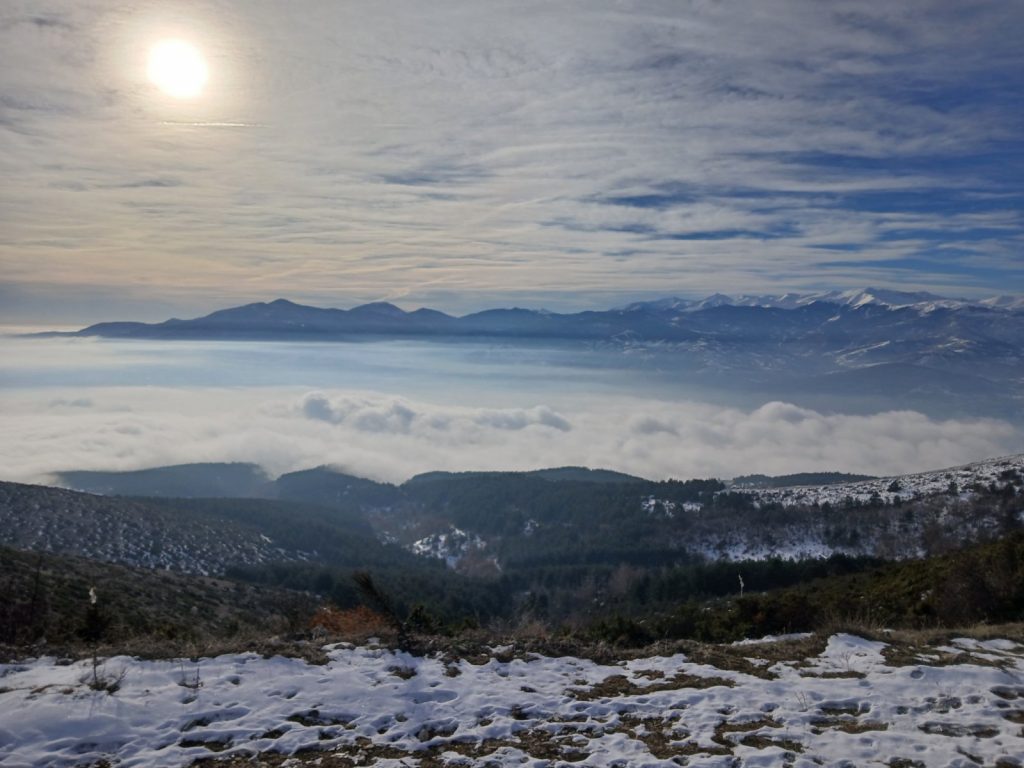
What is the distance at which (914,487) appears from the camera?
394 feet

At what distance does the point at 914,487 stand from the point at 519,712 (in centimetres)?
13631

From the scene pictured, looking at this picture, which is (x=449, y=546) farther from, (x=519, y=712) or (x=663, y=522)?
(x=519, y=712)

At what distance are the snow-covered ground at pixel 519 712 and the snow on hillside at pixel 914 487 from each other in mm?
116744

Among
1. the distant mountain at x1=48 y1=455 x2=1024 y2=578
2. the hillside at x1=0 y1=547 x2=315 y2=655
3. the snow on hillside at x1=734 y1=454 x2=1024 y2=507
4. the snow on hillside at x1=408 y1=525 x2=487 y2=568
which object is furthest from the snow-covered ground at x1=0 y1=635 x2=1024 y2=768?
the snow on hillside at x1=408 y1=525 x2=487 y2=568

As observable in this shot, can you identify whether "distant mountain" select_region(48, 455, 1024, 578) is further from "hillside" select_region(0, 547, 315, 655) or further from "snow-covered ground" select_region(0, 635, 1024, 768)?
"snow-covered ground" select_region(0, 635, 1024, 768)

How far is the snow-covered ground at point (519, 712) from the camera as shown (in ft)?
26.4

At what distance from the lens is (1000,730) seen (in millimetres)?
8367

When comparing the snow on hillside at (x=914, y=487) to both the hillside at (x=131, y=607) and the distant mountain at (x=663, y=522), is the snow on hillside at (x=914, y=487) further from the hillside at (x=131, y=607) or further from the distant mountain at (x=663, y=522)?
the hillside at (x=131, y=607)

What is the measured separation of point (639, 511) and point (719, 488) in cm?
2289

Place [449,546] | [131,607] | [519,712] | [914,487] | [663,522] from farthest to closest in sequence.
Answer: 1. [449,546]
2. [663,522]
3. [914,487]
4. [131,607]
5. [519,712]

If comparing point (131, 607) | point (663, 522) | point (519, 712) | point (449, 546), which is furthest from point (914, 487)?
point (519, 712)

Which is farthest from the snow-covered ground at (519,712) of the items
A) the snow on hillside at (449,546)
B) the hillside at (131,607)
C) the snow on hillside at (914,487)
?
the snow on hillside at (449,546)

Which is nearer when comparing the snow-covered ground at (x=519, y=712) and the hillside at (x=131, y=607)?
the snow-covered ground at (x=519, y=712)

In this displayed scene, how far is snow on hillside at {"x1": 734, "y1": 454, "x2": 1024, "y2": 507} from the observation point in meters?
108
